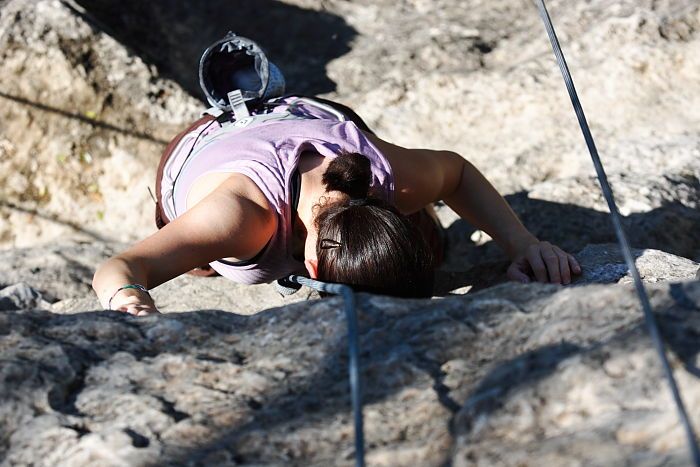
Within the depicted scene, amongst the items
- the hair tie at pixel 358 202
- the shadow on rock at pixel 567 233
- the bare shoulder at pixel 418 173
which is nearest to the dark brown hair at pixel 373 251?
the hair tie at pixel 358 202

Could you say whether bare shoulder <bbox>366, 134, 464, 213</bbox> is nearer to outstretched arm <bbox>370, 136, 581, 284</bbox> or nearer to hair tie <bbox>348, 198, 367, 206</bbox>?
outstretched arm <bbox>370, 136, 581, 284</bbox>

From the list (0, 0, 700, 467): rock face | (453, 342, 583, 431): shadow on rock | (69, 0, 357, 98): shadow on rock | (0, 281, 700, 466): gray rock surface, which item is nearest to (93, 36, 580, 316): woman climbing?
(0, 0, 700, 467): rock face

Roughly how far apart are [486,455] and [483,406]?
0.07m

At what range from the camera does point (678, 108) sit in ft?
8.52

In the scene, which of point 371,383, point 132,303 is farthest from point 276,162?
point 371,383

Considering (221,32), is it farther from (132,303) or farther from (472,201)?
(132,303)

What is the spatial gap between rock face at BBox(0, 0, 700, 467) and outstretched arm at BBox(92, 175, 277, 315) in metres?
0.12

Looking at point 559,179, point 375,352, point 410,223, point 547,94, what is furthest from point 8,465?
point 547,94

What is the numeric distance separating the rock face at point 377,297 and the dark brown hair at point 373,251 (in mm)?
128

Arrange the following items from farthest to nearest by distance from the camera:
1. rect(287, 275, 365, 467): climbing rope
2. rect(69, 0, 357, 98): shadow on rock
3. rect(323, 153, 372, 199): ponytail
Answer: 1. rect(69, 0, 357, 98): shadow on rock
2. rect(323, 153, 372, 199): ponytail
3. rect(287, 275, 365, 467): climbing rope

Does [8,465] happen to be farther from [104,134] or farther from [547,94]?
[547,94]

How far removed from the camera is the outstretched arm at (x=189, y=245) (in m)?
1.43

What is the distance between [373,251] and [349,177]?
190 mm

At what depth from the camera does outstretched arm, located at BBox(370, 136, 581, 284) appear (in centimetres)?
181
